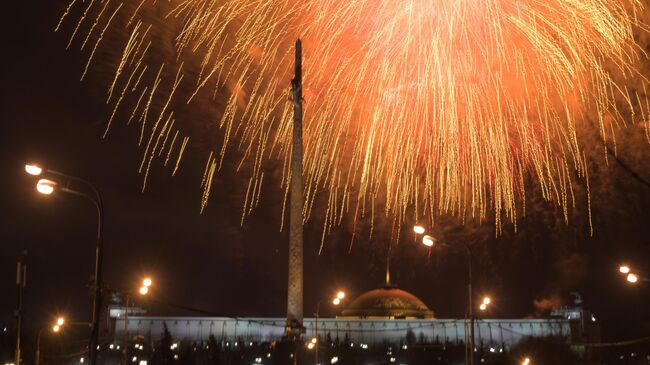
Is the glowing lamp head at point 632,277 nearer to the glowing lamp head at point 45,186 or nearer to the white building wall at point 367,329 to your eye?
the glowing lamp head at point 45,186

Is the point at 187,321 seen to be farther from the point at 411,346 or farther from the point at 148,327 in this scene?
the point at 411,346

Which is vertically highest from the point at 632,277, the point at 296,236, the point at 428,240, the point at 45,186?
the point at 296,236

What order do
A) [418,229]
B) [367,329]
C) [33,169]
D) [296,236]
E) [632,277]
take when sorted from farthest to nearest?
[367,329] → [296,236] → [418,229] → [632,277] → [33,169]

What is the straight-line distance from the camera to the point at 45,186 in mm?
15625

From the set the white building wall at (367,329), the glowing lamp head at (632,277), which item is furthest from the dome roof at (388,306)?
the glowing lamp head at (632,277)

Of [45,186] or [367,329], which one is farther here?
[367,329]

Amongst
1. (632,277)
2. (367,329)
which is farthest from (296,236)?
(367,329)

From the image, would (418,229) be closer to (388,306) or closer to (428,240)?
(428,240)

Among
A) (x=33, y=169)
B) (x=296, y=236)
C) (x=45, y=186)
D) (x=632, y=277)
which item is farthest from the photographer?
(x=296, y=236)

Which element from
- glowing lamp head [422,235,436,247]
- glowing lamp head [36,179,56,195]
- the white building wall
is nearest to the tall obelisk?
glowing lamp head [422,235,436,247]

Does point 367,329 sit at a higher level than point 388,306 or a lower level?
lower

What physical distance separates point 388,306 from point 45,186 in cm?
7624

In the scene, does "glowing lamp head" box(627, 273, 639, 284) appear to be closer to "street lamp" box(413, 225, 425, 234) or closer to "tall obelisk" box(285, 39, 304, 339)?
"street lamp" box(413, 225, 425, 234)

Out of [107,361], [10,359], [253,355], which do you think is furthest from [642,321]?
[10,359]
